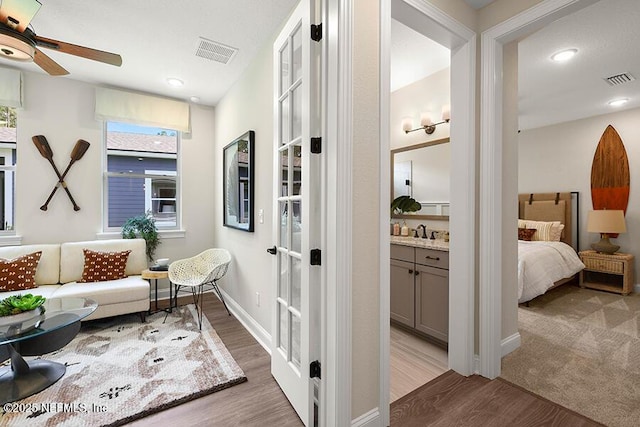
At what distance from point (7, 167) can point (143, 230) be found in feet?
4.88

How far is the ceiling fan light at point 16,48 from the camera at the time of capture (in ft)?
5.70

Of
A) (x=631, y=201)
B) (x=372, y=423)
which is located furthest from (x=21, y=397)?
(x=631, y=201)

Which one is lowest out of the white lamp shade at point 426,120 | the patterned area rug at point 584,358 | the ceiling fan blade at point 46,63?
the patterned area rug at point 584,358

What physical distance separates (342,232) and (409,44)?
2.15 meters

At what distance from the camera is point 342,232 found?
139 centimetres

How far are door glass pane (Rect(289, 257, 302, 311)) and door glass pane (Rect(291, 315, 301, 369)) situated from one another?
9cm

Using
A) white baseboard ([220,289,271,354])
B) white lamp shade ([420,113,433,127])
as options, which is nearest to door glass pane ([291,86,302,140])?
white baseboard ([220,289,271,354])

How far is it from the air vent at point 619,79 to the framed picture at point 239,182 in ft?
13.4

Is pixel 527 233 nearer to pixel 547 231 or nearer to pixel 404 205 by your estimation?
pixel 547 231

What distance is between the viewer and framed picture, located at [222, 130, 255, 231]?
280 cm

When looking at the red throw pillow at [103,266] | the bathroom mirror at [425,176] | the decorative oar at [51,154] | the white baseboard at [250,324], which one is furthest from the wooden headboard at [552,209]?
the decorative oar at [51,154]

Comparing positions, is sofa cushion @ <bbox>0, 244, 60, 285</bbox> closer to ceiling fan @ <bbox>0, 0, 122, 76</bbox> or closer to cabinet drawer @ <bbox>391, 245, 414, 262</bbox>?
ceiling fan @ <bbox>0, 0, 122, 76</bbox>

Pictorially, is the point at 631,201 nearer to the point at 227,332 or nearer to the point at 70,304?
the point at 227,332

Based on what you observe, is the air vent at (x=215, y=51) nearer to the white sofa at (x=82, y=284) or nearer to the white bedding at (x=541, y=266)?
the white sofa at (x=82, y=284)
